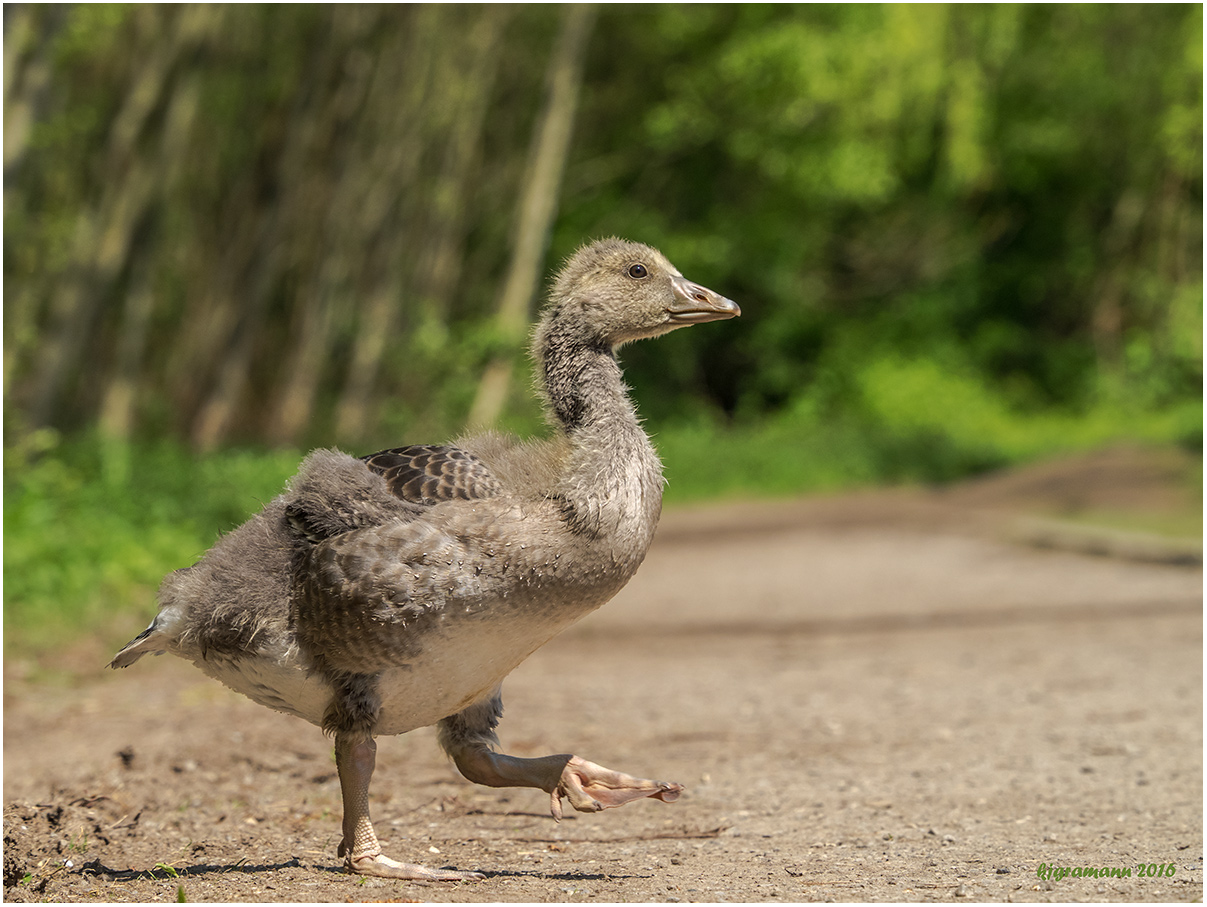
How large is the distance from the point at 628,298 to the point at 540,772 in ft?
5.71

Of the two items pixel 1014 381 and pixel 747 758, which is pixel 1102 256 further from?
pixel 747 758

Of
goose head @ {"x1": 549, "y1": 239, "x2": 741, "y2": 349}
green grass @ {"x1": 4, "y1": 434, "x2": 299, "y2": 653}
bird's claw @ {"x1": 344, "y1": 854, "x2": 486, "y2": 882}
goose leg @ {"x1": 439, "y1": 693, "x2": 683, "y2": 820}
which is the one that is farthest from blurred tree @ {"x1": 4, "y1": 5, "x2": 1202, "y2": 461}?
bird's claw @ {"x1": 344, "y1": 854, "x2": 486, "y2": 882}

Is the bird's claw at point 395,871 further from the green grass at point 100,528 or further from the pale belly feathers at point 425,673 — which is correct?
the green grass at point 100,528

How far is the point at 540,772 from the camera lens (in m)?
4.99

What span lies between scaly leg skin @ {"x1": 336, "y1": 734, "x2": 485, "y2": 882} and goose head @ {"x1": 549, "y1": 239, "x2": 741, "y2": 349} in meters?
1.65

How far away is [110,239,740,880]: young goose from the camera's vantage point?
4.46m

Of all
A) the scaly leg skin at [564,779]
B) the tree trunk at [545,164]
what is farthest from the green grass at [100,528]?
the tree trunk at [545,164]

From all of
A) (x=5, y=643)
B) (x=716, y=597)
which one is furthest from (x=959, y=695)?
(x=5, y=643)

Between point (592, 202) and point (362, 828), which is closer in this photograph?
point (362, 828)

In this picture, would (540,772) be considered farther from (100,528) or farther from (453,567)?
(100,528)

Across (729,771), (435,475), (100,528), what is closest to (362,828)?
(435,475)

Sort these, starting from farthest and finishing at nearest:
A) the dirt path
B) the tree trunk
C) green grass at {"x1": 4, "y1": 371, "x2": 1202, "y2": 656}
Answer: the tree trunk, green grass at {"x1": 4, "y1": 371, "x2": 1202, "y2": 656}, the dirt path

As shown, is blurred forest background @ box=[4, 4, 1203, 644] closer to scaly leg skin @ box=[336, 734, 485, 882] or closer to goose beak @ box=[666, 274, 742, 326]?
scaly leg skin @ box=[336, 734, 485, 882]

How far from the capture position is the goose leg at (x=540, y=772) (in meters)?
4.89
